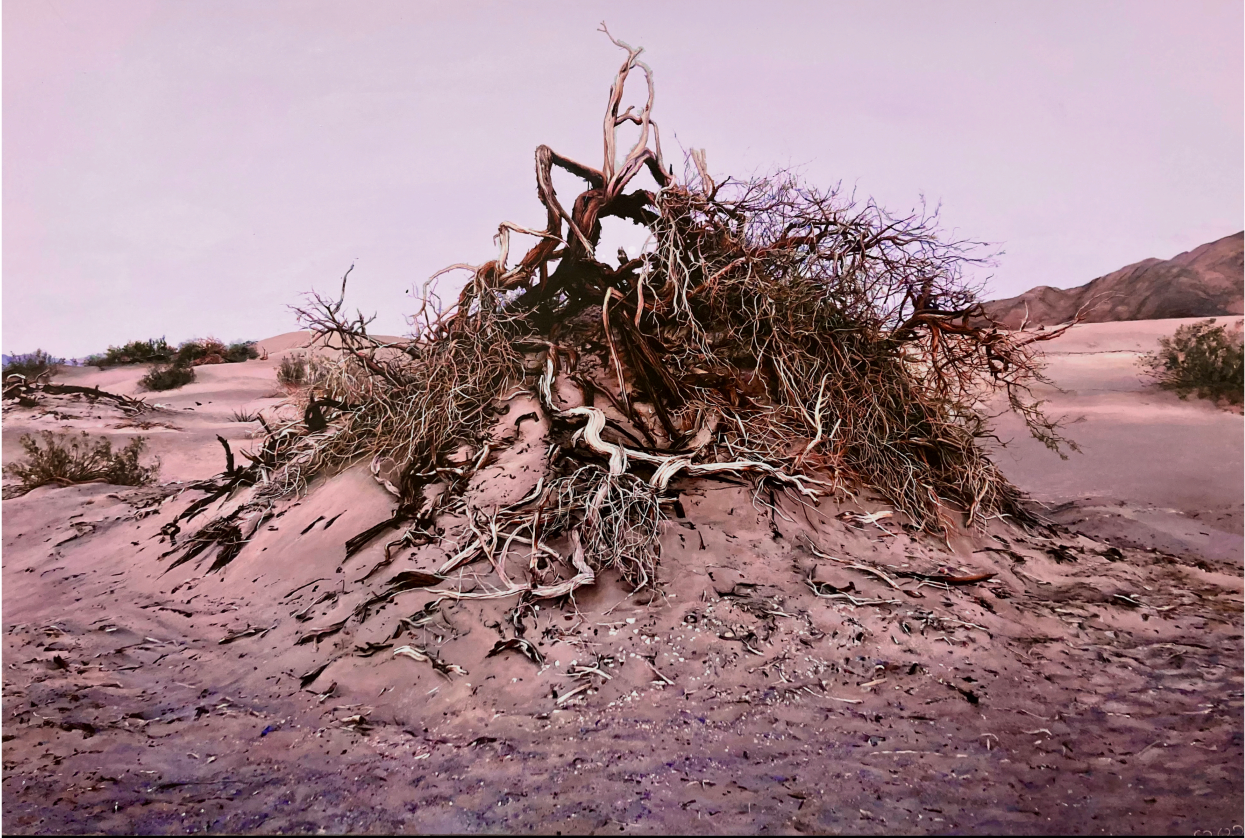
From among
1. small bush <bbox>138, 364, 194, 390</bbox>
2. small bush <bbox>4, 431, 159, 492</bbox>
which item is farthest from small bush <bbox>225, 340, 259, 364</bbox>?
small bush <bbox>4, 431, 159, 492</bbox>

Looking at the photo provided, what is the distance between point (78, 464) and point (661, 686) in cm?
804

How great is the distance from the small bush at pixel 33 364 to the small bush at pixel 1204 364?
1871 cm

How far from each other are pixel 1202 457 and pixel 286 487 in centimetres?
937

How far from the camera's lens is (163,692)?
3562 millimetres

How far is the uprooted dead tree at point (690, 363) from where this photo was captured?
15.8 feet

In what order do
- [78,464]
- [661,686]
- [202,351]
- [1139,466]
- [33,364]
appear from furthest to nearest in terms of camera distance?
[202,351] < [33,364] < [78,464] < [1139,466] < [661,686]

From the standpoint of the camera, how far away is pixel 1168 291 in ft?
62.0

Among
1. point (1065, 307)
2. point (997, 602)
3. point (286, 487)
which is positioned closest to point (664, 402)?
point (997, 602)

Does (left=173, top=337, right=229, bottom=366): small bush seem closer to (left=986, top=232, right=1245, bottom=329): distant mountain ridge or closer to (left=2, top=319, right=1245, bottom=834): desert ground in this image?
(left=2, top=319, right=1245, bottom=834): desert ground

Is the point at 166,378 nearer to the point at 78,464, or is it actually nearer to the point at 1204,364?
the point at 78,464

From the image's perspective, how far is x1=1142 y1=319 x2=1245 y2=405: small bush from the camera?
9.31 m

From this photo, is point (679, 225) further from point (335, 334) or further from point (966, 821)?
point (966, 821)

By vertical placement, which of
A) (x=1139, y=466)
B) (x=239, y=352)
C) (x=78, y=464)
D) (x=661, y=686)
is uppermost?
(x=239, y=352)

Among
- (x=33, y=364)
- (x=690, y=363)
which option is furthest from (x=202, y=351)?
(x=690, y=363)
